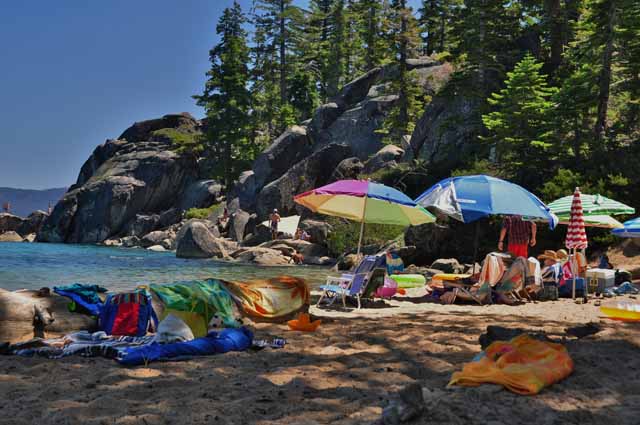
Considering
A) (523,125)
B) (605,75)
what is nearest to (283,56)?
(523,125)

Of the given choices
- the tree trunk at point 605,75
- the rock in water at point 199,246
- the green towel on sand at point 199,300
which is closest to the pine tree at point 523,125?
the tree trunk at point 605,75

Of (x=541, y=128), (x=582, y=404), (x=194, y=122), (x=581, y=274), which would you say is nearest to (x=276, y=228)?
(x=541, y=128)

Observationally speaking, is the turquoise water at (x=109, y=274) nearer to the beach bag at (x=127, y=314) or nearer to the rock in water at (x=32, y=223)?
the beach bag at (x=127, y=314)

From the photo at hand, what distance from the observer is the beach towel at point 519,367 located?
347 cm

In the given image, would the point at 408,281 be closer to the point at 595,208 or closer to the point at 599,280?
the point at 599,280

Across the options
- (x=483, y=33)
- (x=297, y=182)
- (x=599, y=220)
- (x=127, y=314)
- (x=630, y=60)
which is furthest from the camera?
(x=297, y=182)

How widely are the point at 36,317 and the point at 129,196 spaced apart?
39041 mm

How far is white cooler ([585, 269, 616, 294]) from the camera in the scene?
1053 centimetres

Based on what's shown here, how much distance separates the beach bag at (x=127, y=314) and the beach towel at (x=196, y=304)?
0.18 metres

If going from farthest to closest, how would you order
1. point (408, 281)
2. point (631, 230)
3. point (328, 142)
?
point (328, 142), point (408, 281), point (631, 230)

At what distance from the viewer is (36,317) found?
5.75 meters

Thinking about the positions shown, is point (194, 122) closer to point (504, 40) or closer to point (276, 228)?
point (276, 228)

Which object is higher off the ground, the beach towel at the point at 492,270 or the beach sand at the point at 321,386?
the beach towel at the point at 492,270

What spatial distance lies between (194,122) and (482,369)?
52.5m
